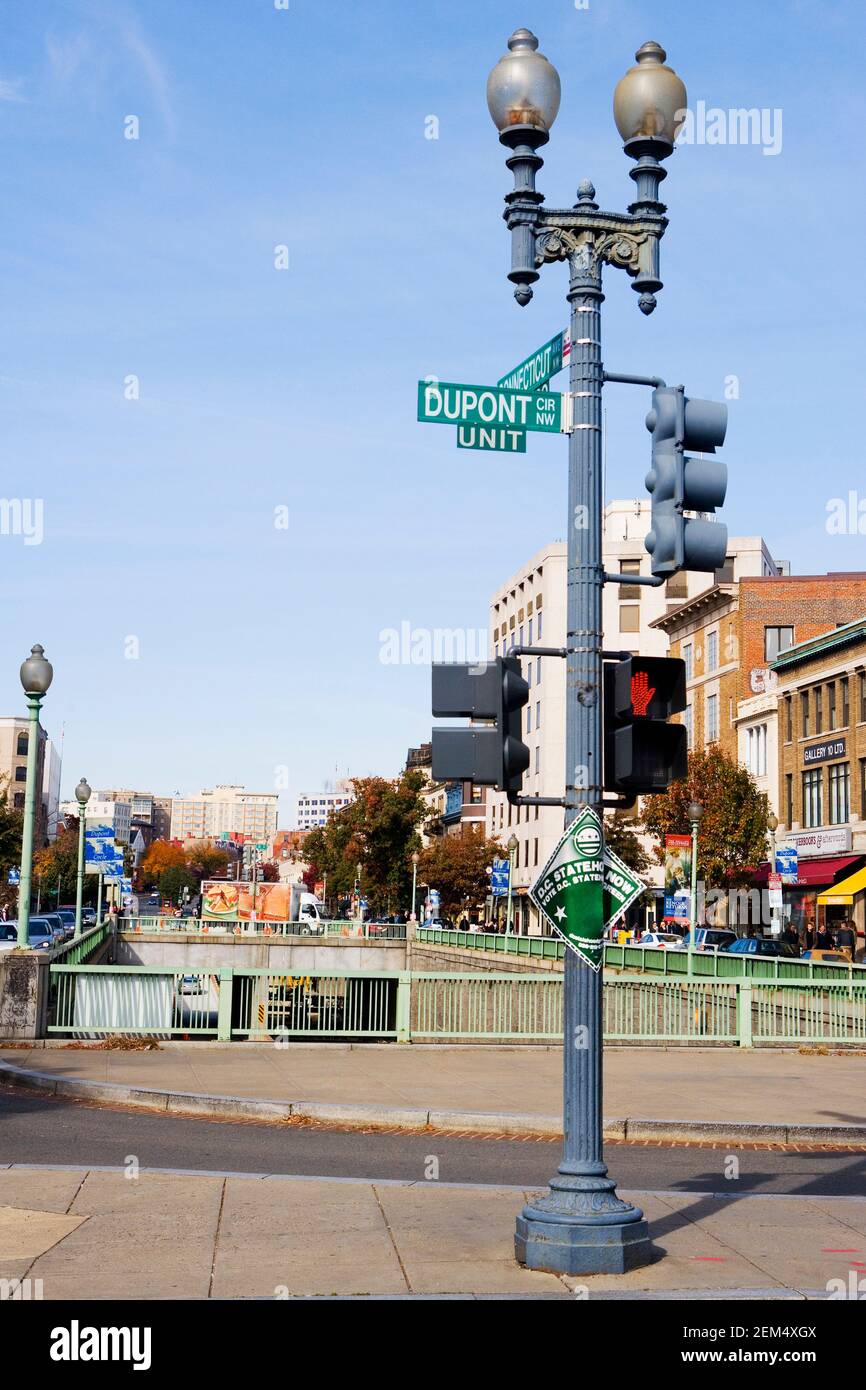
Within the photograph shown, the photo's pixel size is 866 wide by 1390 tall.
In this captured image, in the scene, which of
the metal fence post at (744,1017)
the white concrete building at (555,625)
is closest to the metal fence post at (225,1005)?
the metal fence post at (744,1017)

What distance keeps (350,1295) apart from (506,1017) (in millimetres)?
14537

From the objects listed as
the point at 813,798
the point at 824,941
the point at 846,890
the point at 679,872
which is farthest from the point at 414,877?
the point at 846,890

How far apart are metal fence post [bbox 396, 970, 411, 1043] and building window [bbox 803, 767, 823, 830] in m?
42.0

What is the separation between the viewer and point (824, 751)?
194 ft

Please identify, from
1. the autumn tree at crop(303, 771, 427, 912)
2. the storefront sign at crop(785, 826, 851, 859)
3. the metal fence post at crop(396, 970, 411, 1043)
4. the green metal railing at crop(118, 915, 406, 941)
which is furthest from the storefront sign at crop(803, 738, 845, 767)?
the metal fence post at crop(396, 970, 411, 1043)

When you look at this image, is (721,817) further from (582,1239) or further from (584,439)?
(582,1239)

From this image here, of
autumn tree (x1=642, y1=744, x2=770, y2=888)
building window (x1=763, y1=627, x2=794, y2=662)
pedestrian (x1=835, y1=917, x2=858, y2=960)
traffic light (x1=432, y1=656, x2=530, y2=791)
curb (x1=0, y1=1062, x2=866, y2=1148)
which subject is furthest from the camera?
building window (x1=763, y1=627, x2=794, y2=662)

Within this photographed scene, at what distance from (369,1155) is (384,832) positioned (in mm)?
83722

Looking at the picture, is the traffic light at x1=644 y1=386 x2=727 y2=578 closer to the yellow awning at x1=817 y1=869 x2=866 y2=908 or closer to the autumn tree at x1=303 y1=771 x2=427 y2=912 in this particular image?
the yellow awning at x1=817 y1=869 x2=866 y2=908

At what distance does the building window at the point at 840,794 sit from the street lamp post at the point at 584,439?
1978 inches

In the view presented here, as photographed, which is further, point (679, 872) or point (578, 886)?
point (679, 872)

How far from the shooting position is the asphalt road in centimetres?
1147

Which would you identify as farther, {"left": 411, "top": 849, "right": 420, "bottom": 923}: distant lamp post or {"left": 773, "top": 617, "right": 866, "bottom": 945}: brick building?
{"left": 411, "top": 849, "right": 420, "bottom": 923}: distant lamp post

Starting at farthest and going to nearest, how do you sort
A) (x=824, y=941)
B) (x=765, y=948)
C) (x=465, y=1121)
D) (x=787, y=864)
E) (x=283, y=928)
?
(x=283, y=928)
(x=824, y=941)
(x=765, y=948)
(x=787, y=864)
(x=465, y=1121)
